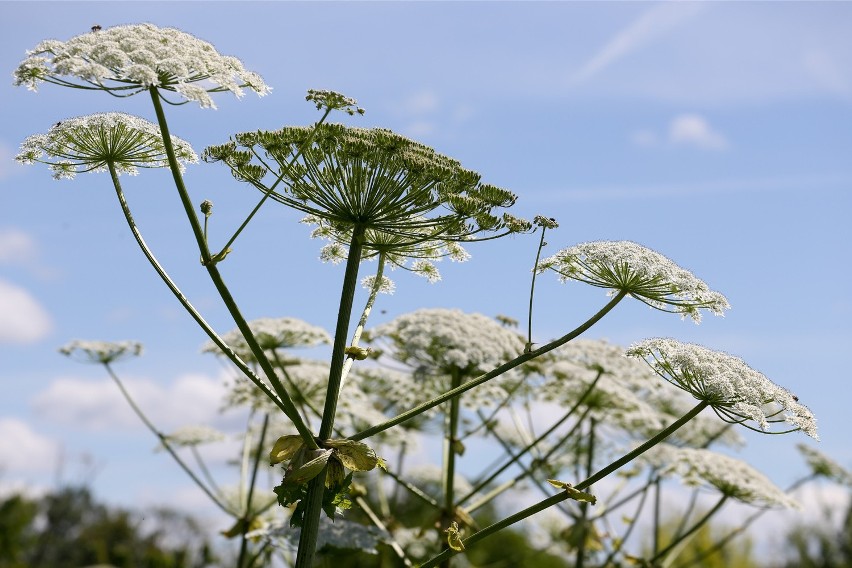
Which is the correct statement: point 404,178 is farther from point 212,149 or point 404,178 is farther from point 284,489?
point 284,489

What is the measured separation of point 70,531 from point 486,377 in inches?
2073

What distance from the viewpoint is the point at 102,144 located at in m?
6.01

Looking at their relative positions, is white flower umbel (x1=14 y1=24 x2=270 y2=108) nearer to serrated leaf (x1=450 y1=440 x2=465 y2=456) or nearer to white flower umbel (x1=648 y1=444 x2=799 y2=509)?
serrated leaf (x1=450 y1=440 x2=465 y2=456)

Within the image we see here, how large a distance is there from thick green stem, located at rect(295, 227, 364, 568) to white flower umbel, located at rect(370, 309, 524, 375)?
2.45 meters

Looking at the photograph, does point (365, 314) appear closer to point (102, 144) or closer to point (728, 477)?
point (102, 144)

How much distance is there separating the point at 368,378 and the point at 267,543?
3.62 meters

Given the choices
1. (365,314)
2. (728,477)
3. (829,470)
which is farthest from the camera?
(829,470)

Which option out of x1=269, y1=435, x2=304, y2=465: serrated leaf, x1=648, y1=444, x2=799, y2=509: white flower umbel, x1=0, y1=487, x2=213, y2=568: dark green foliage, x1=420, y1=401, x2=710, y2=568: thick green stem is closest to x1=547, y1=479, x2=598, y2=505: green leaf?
x1=420, y1=401, x2=710, y2=568: thick green stem

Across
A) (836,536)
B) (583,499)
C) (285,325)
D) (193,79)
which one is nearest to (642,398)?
(285,325)

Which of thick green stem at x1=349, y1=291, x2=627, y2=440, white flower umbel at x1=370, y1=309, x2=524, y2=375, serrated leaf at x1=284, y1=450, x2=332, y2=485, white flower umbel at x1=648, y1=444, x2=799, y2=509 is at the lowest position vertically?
serrated leaf at x1=284, y1=450, x2=332, y2=485

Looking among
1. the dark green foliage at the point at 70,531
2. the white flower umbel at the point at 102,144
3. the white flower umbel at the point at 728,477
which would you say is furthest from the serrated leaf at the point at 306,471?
the dark green foliage at the point at 70,531

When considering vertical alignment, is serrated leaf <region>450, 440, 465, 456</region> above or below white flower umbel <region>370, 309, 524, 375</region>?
below

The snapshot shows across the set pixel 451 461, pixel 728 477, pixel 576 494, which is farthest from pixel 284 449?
pixel 728 477

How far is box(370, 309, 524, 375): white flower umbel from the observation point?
7.91 metres
